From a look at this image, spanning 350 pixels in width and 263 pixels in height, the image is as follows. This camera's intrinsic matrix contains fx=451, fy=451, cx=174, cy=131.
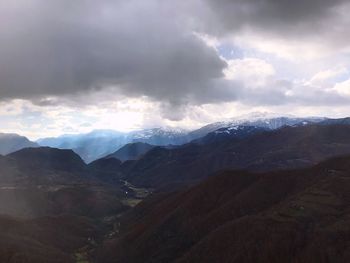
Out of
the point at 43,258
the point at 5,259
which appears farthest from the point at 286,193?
the point at 5,259

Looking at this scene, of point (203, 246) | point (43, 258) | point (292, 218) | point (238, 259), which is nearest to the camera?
point (238, 259)

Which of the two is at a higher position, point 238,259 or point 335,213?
point 335,213

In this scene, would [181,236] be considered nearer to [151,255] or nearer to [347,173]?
[151,255]

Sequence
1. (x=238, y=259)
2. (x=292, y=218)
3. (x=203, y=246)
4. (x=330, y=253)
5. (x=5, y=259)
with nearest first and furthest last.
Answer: (x=330, y=253) → (x=238, y=259) → (x=292, y=218) → (x=203, y=246) → (x=5, y=259)

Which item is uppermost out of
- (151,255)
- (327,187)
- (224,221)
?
(327,187)

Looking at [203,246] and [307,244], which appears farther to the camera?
[203,246]

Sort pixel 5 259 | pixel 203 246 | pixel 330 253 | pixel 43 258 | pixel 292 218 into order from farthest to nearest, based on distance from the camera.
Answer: pixel 43 258 → pixel 5 259 → pixel 203 246 → pixel 292 218 → pixel 330 253

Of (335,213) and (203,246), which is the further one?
(203,246)

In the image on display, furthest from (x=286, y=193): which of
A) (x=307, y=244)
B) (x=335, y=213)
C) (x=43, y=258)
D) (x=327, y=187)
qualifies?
(x=43, y=258)

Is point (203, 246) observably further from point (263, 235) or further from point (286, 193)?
point (286, 193)
